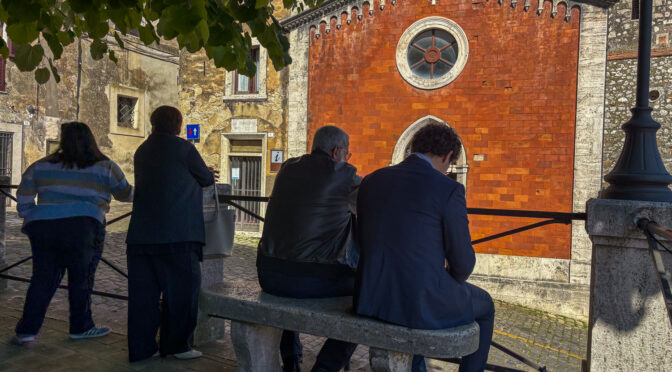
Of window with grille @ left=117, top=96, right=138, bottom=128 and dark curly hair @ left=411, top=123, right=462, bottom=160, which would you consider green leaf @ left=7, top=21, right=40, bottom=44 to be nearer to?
dark curly hair @ left=411, top=123, right=462, bottom=160

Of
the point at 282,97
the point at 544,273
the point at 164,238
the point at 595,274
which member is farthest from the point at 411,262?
the point at 282,97

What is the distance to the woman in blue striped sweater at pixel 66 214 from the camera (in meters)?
3.46

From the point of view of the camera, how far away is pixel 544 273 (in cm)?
1177

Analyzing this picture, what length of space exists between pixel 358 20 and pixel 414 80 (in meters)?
2.29

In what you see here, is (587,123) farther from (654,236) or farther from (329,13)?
(654,236)

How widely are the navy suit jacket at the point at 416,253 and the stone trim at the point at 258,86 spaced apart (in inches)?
535

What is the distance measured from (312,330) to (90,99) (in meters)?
20.2

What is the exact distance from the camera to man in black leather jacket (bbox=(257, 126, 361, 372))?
8.51 ft

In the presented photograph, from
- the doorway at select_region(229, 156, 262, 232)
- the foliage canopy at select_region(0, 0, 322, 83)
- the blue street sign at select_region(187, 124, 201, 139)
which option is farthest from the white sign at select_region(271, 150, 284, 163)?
the foliage canopy at select_region(0, 0, 322, 83)

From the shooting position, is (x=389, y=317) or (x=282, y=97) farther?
(x=282, y=97)

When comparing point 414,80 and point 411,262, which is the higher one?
point 414,80

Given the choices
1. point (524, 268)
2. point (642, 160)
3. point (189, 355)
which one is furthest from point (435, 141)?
point (524, 268)

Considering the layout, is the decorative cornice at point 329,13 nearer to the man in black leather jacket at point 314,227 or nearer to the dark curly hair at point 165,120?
the dark curly hair at point 165,120

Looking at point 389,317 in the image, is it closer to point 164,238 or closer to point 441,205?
point 441,205
